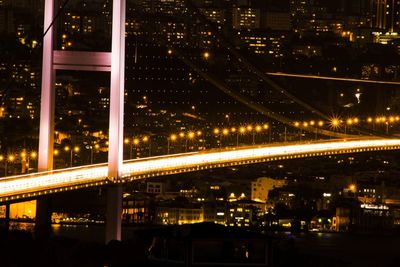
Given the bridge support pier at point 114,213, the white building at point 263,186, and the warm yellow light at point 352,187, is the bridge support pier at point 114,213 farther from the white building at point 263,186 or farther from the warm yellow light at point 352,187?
the warm yellow light at point 352,187

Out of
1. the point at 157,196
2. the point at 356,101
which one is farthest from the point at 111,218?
the point at 356,101

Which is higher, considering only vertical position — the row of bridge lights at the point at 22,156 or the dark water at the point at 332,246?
the row of bridge lights at the point at 22,156

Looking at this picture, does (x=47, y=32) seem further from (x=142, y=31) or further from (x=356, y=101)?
(x=356, y=101)

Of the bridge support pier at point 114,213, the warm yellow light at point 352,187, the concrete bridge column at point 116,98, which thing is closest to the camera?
the bridge support pier at point 114,213

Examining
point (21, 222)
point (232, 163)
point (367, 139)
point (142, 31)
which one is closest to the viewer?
point (232, 163)

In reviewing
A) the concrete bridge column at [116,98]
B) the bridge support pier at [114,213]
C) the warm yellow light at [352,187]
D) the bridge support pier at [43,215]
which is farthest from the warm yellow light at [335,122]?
the bridge support pier at [43,215]

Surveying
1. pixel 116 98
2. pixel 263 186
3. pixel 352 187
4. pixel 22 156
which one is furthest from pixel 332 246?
pixel 352 187
